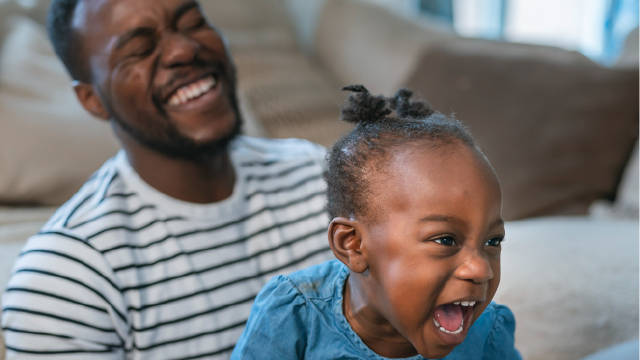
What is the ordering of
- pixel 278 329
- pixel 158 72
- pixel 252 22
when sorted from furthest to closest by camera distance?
pixel 252 22 → pixel 158 72 → pixel 278 329

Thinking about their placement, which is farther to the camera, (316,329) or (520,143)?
(520,143)

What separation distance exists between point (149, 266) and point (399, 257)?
52 cm

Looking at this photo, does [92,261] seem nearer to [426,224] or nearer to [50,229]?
[50,229]

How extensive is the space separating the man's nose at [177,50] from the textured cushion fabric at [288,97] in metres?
0.78

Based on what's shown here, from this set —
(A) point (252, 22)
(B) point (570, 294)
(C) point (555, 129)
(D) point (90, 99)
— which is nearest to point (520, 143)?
(C) point (555, 129)

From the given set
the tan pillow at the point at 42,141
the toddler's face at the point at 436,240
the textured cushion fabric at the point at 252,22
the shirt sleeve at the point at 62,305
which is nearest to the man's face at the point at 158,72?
the shirt sleeve at the point at 62,305

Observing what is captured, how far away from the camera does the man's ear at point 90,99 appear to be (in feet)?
4.41

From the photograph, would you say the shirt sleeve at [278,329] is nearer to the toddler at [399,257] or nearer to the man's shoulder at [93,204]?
the toddler at [399,257]

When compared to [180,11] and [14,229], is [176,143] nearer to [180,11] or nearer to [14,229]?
[180,11]

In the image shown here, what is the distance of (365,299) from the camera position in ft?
2.92

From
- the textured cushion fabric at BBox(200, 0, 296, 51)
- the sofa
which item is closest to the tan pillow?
the sofa

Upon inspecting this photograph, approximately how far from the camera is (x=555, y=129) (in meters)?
1.56

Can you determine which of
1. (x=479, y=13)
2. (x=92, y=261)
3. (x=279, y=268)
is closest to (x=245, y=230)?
(x=279, y=268)

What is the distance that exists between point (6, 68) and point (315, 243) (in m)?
1.00
